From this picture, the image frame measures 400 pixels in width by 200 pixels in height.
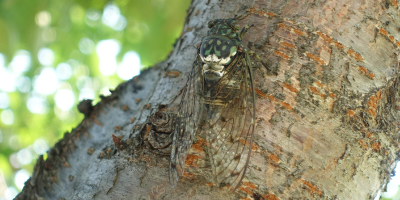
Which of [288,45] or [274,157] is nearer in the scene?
[274,157]

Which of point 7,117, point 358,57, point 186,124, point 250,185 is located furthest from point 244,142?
point 7,117

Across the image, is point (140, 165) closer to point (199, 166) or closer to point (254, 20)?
point (199, 166)

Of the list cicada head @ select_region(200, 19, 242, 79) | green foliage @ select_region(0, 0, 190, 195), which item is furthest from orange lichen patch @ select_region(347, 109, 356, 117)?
green foliage @ select_region(0, 0, 190, 195)

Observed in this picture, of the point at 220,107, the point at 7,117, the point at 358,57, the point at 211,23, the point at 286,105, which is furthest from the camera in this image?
the point at 7,117

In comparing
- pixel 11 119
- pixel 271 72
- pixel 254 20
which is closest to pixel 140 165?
pixel 271 72

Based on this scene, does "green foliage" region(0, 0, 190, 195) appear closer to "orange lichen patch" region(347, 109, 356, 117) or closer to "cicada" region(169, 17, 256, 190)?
"cicada" region(169, 17, 256, 190)

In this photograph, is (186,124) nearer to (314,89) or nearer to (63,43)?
(314,89)
